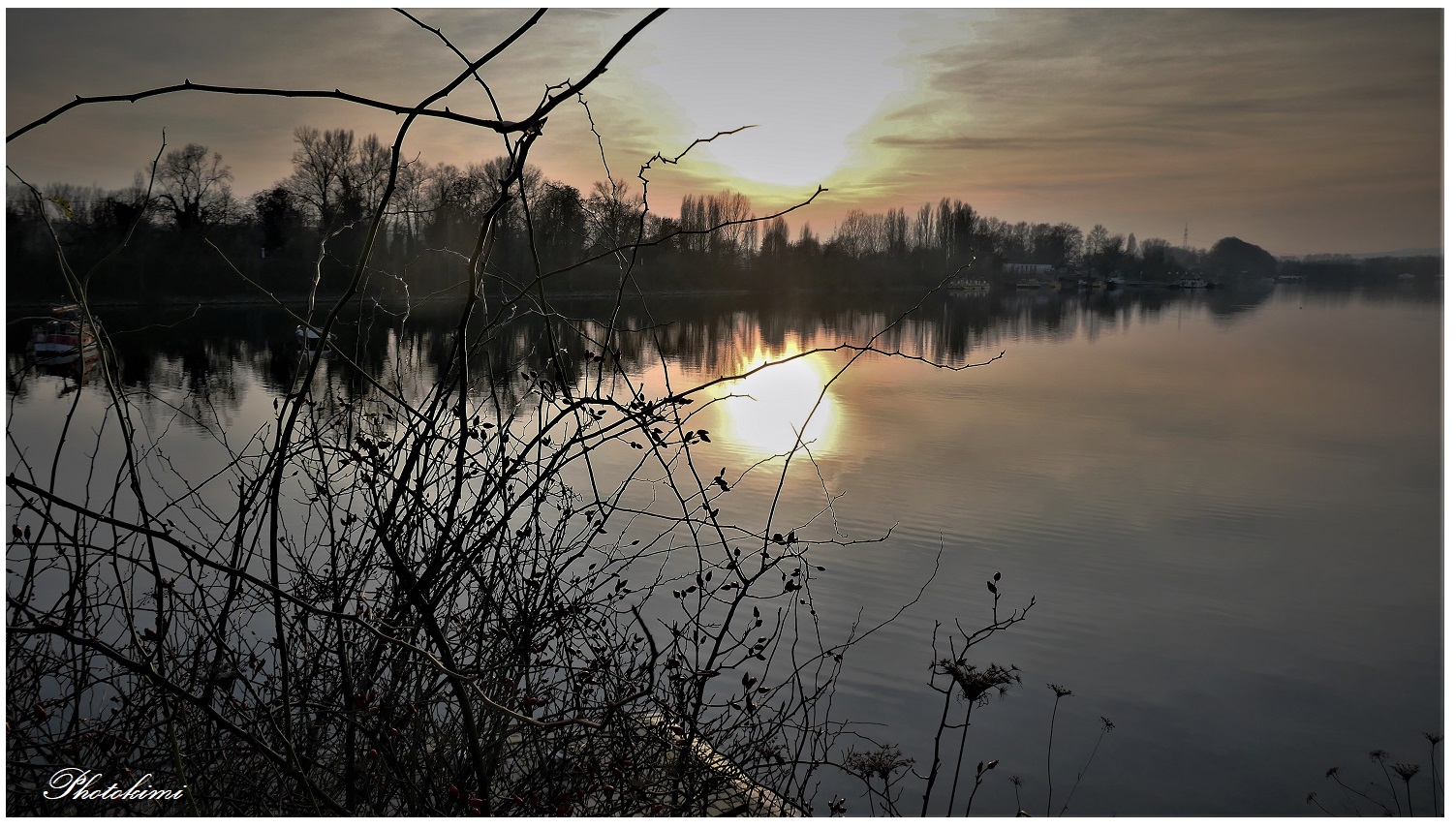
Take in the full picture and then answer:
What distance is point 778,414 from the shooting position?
26.9ft

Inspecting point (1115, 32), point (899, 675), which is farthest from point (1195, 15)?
point (899, 675)

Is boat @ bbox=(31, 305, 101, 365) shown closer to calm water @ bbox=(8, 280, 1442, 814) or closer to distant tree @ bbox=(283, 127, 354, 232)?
calm water @ bbox=(8, 280, 1442, 814)

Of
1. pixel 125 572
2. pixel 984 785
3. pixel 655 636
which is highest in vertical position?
pixel 125 572

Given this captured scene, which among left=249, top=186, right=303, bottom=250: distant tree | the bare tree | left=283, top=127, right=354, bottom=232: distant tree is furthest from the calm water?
left=249, top=186, right=303, bottom=250: distant tree

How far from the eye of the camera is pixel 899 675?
13.1 feet

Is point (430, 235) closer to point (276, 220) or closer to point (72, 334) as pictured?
point (72, 334)

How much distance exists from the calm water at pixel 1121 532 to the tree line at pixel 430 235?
34 cm

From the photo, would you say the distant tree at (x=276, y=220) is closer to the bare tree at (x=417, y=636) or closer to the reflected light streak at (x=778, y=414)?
the reflected light streak at (x=778, y=414)

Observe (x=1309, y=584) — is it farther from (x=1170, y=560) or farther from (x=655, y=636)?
(x=655, y=636)

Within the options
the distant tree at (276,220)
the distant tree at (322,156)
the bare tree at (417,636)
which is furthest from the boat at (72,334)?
the distant tree at (276,220)

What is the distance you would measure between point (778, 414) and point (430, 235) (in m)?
5.54

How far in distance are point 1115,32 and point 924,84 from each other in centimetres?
89

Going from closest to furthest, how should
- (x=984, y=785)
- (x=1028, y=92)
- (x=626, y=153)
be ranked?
(x=626, y=153) → (x=984, y=785) → (x=1028, y=92)

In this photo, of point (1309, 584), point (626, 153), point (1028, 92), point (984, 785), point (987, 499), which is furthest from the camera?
point (987, 499)
